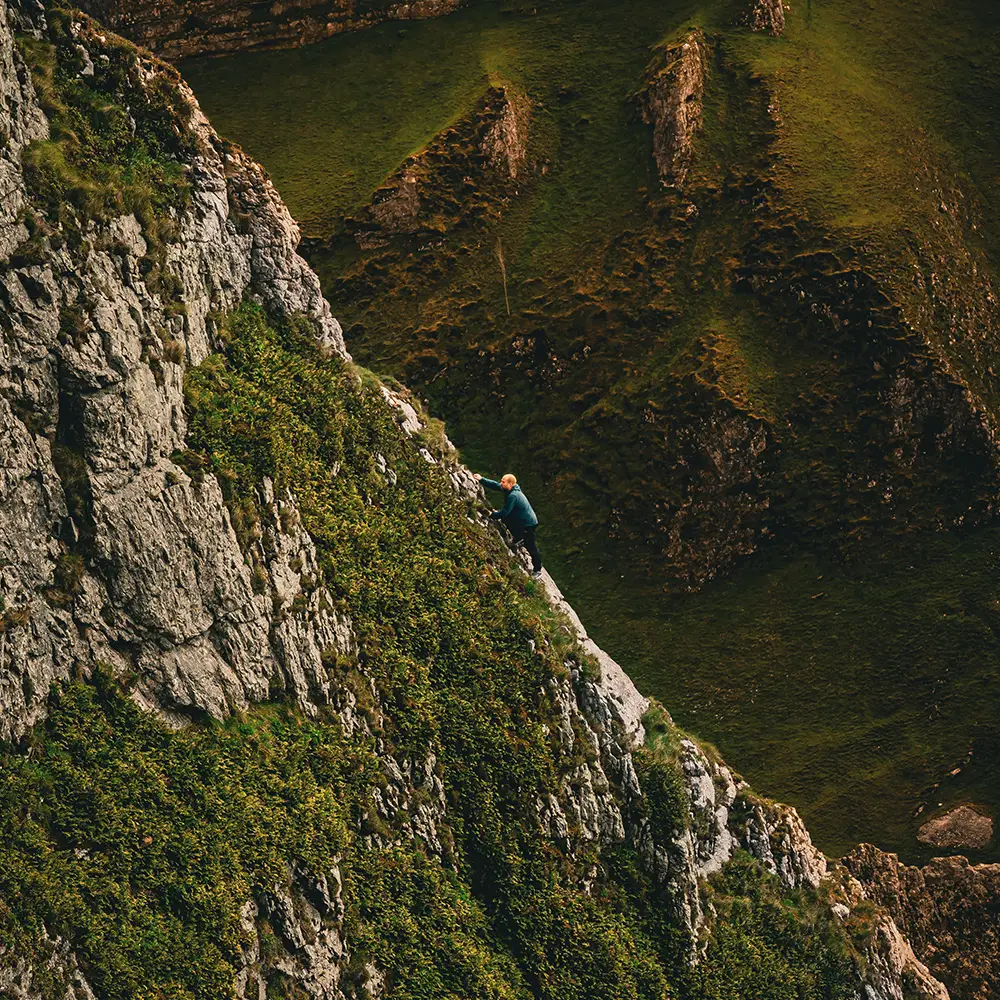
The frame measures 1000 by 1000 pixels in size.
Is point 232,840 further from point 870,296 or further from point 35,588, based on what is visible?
point 870,296

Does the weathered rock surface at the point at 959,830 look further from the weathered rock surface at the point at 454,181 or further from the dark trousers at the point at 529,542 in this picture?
the weathered rock surface at the point at 454,181

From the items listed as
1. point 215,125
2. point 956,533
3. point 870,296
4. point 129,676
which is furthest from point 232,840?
point 215,125

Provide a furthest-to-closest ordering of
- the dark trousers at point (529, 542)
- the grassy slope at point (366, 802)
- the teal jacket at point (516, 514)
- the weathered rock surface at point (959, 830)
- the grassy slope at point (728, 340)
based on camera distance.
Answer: the grassy slope at point (728, 340) < the weathered rock surface at point (959, 830) < the dark trousers at point (529, 542) < the teal jacket at point (516, 514) < the grassy slope at point (366, 802)

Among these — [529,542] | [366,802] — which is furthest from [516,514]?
[366,802]

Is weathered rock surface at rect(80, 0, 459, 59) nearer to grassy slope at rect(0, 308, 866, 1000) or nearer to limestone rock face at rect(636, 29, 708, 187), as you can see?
limestone rock face at rect(636, 29, 708, 187)

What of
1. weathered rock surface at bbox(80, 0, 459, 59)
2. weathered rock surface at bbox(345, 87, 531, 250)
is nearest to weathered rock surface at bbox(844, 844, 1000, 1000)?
weathered rock surface at bbox(345, 87, 531, 250)

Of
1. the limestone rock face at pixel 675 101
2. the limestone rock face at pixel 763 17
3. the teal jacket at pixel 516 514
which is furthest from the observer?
the limestone rock face at pixel 763 17

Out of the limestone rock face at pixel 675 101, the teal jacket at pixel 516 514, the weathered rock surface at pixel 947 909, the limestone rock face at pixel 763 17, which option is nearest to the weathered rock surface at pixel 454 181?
the limestone rock face at pixel 675 101
